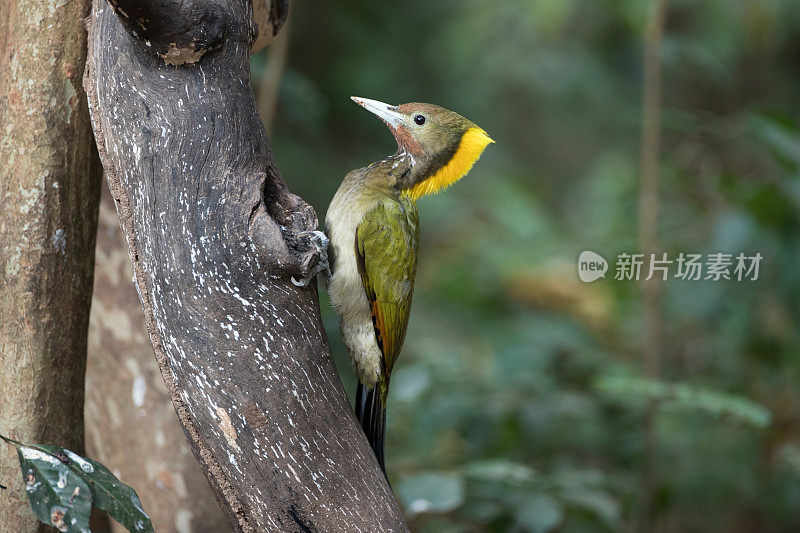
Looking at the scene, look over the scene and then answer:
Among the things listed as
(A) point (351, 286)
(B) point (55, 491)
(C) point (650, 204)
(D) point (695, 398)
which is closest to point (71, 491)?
(B) point (55, 491)

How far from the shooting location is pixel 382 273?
7.59ft

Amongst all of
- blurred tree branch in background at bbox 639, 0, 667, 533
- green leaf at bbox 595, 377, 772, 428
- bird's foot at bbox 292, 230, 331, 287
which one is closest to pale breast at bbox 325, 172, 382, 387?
bird's foot at bbox 292, 230, 331, 287

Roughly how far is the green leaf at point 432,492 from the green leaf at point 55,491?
3.78 ft

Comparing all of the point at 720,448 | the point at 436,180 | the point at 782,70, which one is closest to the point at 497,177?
the point at 782,70

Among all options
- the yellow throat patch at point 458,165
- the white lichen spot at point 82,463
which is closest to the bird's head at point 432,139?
the yellow throat patch at point 458,165

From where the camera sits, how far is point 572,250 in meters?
5.75

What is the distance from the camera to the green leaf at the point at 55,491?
1.45 metres

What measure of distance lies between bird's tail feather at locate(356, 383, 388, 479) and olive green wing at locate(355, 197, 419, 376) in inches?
3.7

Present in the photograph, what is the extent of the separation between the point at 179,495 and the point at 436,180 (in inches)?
48.2

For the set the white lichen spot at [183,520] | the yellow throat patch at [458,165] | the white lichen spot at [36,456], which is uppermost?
the yellow throat patch at [458,165]

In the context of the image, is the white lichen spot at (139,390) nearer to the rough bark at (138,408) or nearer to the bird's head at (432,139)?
the rough bark at (138,408)

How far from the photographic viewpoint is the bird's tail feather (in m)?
2.33

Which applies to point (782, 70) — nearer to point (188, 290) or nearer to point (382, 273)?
point (382, 273)

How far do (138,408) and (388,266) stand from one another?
0.86 meters
